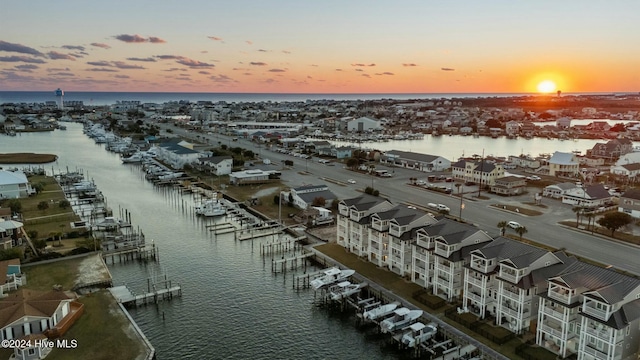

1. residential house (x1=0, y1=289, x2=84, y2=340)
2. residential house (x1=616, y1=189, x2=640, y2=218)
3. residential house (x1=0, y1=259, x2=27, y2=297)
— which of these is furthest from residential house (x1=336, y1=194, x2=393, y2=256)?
residential house (x1=616, y1=189, x2=640, y2=218)

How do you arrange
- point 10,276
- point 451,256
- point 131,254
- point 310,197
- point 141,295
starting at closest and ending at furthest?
1. point 451,256
2. point 10,276
3. point 141,295
4. point 131,254
5. point 310,197

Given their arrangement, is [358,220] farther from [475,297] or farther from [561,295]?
[561,295]

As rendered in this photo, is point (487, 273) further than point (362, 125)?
No

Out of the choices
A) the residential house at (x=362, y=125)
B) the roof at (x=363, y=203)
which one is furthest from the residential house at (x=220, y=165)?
the residential house at (x=362, y=125)

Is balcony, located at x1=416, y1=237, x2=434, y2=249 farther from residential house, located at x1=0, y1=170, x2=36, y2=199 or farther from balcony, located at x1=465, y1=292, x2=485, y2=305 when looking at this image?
residential house, located at x1=0, y1=170, x2=36, y2=199

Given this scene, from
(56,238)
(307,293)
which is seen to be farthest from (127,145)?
(307,293)

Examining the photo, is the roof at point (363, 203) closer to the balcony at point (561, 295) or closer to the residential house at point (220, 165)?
the balcony at point (561, 295)

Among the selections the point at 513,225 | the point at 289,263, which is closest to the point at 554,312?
the point at 289,263
